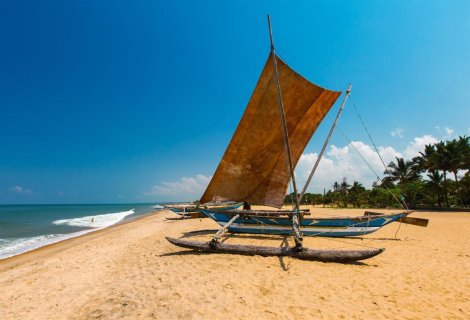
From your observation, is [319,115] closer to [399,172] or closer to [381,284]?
[381,284]

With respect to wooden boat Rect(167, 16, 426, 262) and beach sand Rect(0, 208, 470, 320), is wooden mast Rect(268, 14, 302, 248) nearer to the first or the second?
wooden boat Rect(167, 16, 426, 262)

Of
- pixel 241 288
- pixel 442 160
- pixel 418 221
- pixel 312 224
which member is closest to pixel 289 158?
pixel 312 224

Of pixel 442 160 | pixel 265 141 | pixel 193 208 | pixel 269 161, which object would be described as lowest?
pixel 193 208

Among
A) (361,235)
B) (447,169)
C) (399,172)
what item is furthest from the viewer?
(399,172)

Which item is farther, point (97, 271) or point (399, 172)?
point (399, 172)

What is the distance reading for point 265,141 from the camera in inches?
508

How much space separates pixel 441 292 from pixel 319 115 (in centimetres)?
991

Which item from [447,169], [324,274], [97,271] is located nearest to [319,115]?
[324,274]

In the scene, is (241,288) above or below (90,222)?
above

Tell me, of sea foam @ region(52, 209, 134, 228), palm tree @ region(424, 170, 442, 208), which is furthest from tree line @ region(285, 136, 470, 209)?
sea foam @ region(52, 209, 134, 228)

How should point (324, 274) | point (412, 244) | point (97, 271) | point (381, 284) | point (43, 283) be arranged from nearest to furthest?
point (381, 284), point (324, 274), point (43, 283), point (97, 271), point (412, 244)

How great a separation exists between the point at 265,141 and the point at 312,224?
4.98 meters

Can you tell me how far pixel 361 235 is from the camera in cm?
1326

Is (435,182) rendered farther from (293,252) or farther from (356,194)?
(293,252)
